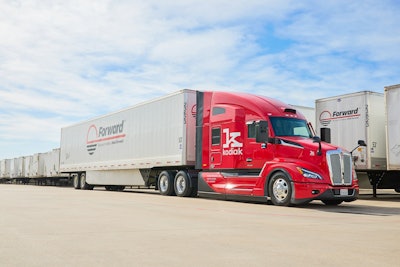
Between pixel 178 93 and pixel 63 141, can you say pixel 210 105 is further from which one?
pixel 63 141

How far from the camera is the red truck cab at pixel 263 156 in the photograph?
39.5 feet

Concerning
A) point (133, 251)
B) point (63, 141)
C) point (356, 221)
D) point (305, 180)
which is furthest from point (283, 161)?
point (63, 141)

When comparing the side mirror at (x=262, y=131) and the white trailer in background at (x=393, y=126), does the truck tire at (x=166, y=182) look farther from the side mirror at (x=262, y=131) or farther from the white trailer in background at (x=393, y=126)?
the white trailer in background at (x=393, y=126)

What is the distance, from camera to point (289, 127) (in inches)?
537

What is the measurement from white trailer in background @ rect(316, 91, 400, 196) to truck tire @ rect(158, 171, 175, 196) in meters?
6.00

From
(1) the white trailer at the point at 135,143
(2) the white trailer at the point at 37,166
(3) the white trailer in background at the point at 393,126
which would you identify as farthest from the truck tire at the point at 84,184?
(3) the white trailer in background at the point at 393,126

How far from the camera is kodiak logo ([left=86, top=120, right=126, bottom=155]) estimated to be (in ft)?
74.2

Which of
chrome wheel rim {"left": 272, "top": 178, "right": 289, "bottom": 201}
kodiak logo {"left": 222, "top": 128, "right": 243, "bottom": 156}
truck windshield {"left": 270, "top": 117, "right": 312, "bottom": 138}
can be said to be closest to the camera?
chrome wheel rim {"left": 272, "top": 178, "right": 289, "bottom": 201}

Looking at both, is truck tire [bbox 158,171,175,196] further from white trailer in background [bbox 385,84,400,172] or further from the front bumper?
white trailer in background [bbox 385,84,400,172]

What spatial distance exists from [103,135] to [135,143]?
409 centimetres

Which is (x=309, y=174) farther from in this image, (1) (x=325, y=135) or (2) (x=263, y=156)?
(1) (x=325, y=135)

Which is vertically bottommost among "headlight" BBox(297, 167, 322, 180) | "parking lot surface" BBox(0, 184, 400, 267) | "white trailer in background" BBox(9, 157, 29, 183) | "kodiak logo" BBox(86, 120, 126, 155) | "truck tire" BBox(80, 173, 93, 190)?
"parking lot surface" BBox(0, 184, 400, 267)

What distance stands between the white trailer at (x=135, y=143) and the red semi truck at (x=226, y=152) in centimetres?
4

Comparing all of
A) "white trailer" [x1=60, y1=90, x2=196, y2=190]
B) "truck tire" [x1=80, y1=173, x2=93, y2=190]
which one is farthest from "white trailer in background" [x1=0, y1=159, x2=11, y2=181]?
"truck tire" [x1=80, y1=173, x2=93, y2=190]
